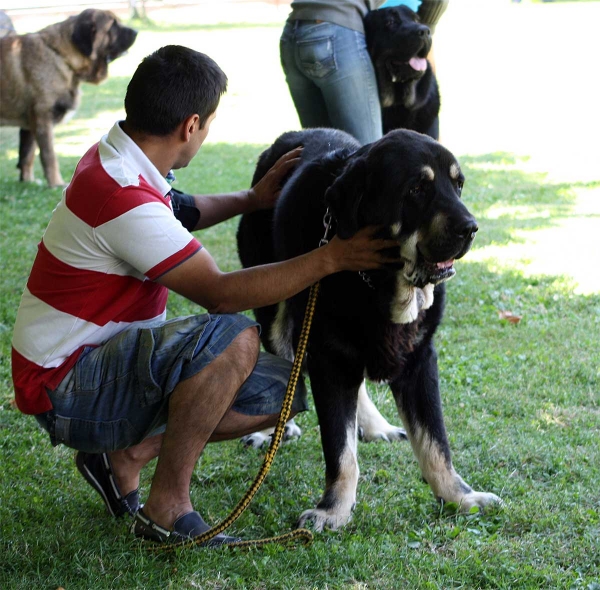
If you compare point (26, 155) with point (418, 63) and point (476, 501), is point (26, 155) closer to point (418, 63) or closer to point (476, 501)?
point (418, 63)

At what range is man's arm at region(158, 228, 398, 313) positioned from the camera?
2.60 metres

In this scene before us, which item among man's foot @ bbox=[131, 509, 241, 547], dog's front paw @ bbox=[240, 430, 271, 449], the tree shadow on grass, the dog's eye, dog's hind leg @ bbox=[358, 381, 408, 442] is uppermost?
the dog's eye

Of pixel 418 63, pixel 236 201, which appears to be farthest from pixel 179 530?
pixel 418 63

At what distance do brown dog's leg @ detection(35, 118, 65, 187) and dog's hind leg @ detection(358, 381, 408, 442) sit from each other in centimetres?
646

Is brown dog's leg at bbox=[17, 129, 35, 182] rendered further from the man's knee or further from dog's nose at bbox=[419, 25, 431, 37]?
the man's knee

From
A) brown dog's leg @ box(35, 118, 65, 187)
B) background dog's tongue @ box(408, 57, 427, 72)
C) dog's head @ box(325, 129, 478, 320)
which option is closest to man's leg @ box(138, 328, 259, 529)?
dog's head @ box(325, 129, 478, 320)

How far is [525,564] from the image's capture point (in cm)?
251

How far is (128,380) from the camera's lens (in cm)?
267

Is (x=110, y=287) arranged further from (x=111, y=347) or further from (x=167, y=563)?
(x=167, y=563)

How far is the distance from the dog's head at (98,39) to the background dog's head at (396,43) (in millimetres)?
5631

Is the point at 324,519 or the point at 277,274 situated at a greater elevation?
the point at 277,274

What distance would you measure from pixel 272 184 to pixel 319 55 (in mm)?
1171

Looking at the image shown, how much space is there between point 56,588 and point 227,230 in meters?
5.11

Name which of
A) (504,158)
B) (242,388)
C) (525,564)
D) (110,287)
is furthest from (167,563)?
(504,158)
